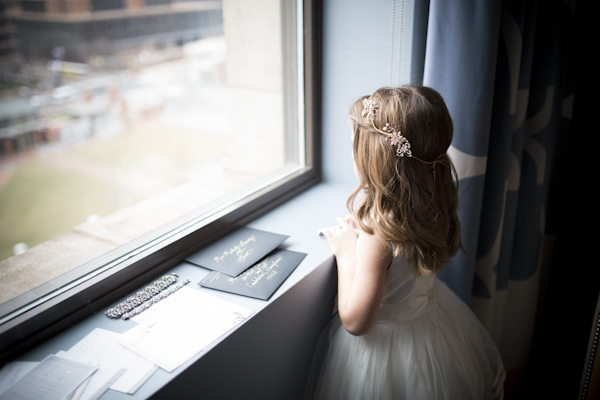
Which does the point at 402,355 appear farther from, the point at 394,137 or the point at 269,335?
the point at 394,137

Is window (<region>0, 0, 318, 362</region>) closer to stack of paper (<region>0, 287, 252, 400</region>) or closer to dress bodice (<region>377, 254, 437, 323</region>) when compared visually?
stack of paper (<region>0, 287, 252, 400</region>)

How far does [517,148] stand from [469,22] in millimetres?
431

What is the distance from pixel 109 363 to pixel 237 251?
44 cm

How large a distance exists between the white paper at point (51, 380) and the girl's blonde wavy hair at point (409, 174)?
62 cm

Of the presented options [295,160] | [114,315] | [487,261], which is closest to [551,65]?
[487,261]

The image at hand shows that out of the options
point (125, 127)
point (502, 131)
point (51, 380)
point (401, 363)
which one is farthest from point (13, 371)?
point (125, 127)

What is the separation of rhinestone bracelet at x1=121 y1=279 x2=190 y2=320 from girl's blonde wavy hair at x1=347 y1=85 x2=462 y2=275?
436 millimetres

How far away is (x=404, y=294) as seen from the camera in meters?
1.11

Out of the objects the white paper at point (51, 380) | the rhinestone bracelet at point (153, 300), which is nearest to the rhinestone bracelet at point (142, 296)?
the rhinestone bracelet at point (153, 300)

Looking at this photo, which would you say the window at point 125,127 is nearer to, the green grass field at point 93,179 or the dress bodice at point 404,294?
the green grass field at point 93,179

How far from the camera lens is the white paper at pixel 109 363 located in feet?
2.51

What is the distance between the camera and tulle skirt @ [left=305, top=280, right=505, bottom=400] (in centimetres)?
108

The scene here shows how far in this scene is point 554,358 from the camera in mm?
1752

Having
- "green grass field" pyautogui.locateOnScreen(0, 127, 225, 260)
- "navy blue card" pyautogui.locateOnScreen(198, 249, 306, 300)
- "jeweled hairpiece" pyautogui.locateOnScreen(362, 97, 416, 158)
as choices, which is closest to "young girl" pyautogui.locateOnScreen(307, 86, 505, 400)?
"jeweled hairpiece" pyautogui.locateOnScreen(362, 97, 416, 158)
